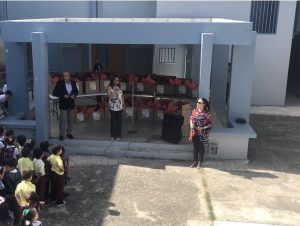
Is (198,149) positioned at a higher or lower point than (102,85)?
lower

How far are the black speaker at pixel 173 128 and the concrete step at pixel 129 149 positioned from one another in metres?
0.22

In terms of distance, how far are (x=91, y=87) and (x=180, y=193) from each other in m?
4.94

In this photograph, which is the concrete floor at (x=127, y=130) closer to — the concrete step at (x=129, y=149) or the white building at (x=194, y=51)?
the concrete step at (x=129, y=149)

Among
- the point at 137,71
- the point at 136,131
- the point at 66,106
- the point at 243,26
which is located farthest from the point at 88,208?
the point at 137,71

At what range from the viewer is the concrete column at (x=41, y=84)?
9.16 metres

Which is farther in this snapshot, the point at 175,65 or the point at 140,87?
the point at 175,65

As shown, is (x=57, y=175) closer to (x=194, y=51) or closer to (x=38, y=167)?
(x=38, y=167)

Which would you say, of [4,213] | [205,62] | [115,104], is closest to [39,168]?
[4,213]

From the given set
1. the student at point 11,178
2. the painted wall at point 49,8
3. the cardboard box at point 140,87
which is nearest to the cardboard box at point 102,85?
the cardboard box at point 140,87

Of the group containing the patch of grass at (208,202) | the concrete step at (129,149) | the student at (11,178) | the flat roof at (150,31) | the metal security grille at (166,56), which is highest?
the flat roof at (150,31)

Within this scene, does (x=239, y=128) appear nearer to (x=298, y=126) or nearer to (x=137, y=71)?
(x=298, y=126)

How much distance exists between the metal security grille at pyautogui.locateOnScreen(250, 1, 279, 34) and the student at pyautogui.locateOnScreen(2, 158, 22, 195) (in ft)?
40.2

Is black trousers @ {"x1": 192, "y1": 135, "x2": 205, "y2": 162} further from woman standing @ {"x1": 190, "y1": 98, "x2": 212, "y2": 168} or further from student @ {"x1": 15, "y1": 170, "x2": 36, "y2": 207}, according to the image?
student @ {"x1": 15, "y1": 170, "x2": 36, "y2": 207}

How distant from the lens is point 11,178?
6074 mm
